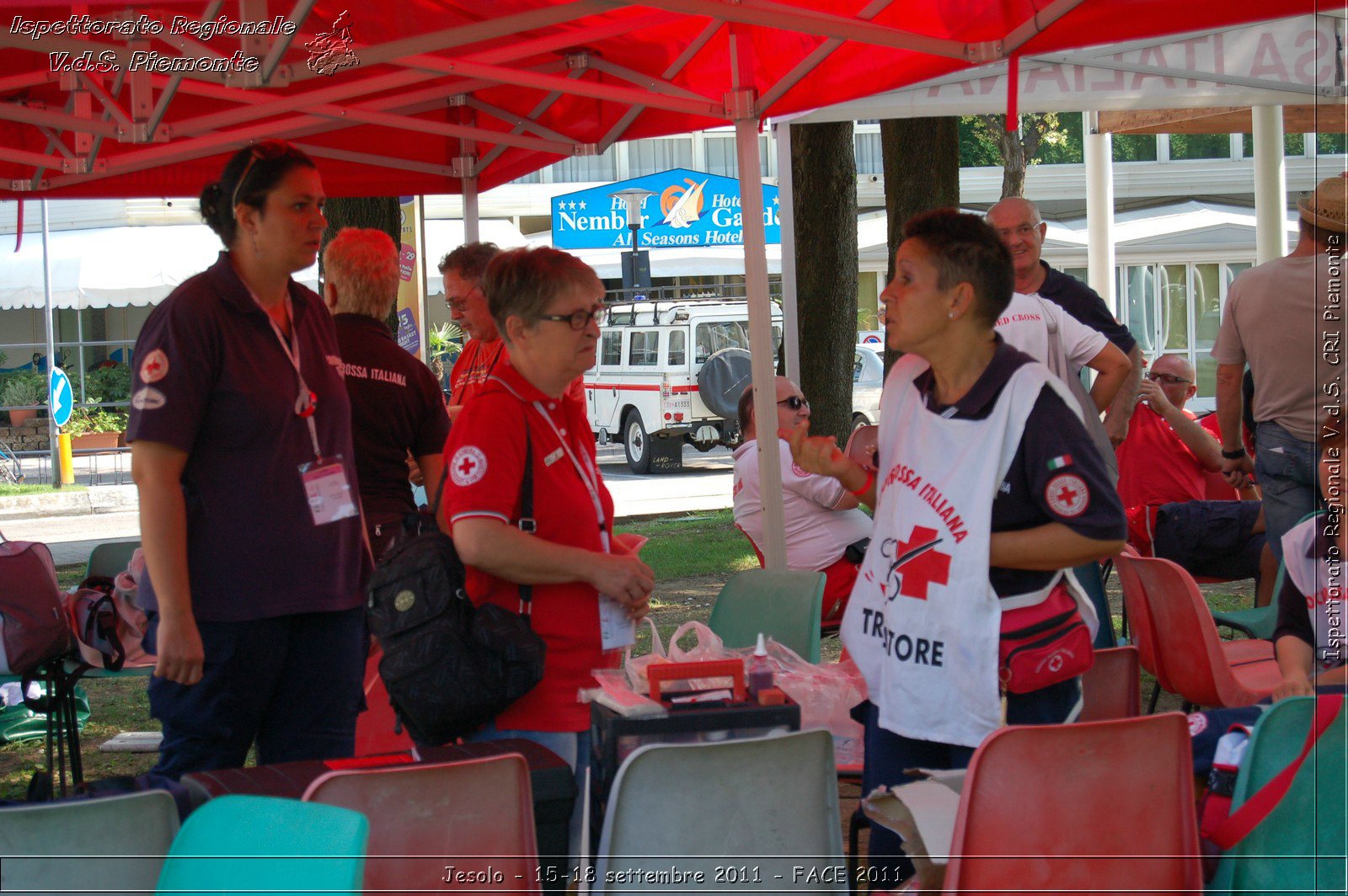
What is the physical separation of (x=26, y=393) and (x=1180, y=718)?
19566 millimetres

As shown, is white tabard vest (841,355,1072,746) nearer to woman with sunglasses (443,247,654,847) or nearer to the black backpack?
woman with sunglasses (443,247,654,847)

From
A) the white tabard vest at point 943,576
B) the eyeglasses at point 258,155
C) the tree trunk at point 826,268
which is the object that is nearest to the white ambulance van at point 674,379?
the tree trunk at point 826,268

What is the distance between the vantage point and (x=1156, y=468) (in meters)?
5.91

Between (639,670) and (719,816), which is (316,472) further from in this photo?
(719,816)

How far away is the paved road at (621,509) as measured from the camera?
36.8 feet

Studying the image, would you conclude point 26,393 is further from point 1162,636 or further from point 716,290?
point 1162,636

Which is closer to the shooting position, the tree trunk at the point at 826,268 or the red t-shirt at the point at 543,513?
the red t-shirt at the point at 543,513

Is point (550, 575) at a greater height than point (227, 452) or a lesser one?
lesser

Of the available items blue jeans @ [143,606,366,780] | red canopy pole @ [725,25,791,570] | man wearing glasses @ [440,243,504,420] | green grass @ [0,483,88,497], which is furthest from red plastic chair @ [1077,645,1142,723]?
green grass @ [0,483,88,497]

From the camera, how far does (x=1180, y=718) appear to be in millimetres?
1996

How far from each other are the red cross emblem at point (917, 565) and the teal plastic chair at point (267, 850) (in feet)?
3.52

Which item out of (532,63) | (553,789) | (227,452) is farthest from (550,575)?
(532,63)

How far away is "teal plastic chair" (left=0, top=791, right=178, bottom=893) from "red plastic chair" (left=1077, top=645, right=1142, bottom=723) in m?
1.92

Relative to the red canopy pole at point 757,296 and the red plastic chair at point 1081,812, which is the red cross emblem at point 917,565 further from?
the red canopy pole at point 757,296
